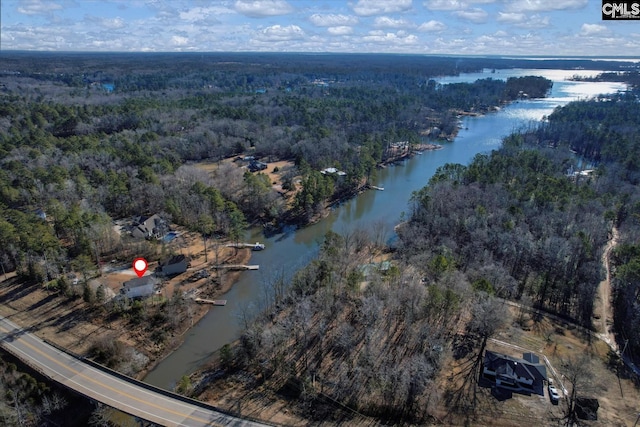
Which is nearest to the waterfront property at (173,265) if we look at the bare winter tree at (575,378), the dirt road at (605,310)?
the bare winter tree at (575,378)

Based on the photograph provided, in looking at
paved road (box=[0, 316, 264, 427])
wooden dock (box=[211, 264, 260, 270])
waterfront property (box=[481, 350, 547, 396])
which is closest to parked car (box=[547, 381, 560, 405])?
waterfront property (box=[481, 350, 547, 396])

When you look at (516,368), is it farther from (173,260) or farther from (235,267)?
(173,260)

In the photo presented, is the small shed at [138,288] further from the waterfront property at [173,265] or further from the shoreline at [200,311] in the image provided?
the shoreline at [200,311]

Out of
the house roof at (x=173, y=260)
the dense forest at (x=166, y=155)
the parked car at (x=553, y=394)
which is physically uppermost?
the dense forest at (x=166, y=155)

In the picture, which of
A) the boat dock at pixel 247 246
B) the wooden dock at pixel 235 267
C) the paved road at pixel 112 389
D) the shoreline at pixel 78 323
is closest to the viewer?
the paved road at pixel 112 389

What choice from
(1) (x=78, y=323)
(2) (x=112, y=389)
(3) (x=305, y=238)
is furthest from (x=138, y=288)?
(3) (x=305, y=238)

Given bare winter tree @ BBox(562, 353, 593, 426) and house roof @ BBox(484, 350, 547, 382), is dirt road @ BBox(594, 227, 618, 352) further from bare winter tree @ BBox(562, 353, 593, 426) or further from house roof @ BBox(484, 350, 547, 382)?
house roof @ BBox(484, 350, 547, 382)
